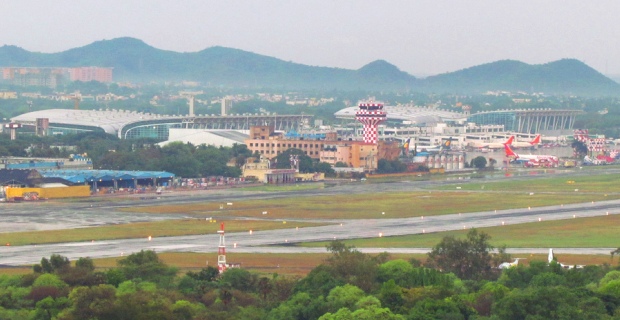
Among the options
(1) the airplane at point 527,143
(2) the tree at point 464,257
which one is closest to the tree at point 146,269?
(2) the tree at point 464,257

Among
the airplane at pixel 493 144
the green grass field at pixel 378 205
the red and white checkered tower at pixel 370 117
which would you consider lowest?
the green grass field at pixel 378 205

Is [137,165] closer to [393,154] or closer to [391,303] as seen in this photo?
[393,154]

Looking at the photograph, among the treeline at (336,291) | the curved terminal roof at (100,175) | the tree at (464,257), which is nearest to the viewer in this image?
the treeline at (336,291)

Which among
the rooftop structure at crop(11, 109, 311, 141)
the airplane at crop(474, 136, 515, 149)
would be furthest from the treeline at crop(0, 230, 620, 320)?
the rooftop structure at crop(11, 109, 311, 141)

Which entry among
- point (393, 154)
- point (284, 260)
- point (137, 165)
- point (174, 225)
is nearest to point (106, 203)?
point (174, 225)

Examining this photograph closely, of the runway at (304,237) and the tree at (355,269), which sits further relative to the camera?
the runway at (304,237)

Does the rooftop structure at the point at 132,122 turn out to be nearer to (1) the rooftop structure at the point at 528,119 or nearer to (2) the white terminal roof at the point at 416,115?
(2) the white terminal roof at the point at 416,115

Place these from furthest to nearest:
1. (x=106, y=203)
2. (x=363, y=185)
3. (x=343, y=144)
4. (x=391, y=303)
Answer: (x=343, y=144) < (x=363, y=185) < (x=106, y=203) < (x=391, y=303)
